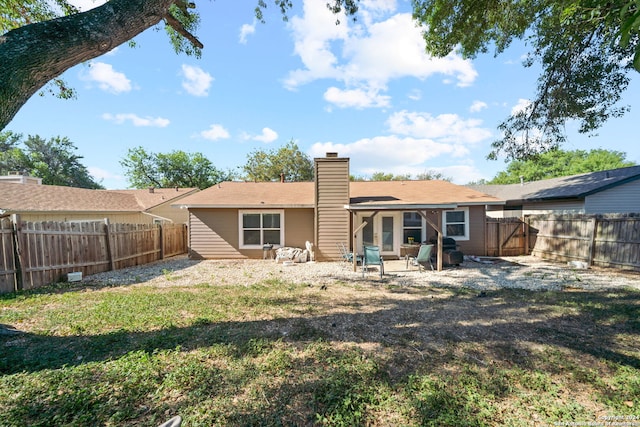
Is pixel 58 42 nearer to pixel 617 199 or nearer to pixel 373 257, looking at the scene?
pixel 373 257

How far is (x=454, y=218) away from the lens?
483 inches

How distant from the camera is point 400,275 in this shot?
877 centimetres

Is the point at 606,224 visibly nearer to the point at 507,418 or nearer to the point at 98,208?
the point at 507,418

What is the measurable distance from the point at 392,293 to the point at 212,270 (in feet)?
20.9

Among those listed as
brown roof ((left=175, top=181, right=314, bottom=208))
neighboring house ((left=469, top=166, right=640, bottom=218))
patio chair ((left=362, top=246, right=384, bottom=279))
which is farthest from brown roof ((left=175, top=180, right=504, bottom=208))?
neighboring house ((left=469, top=166, right=640, bottom=218))

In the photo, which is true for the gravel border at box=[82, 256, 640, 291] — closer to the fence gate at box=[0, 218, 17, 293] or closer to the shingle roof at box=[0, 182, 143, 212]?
the fence gate at box=[0, 218, 17, 293]

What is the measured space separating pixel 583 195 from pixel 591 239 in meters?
4.65

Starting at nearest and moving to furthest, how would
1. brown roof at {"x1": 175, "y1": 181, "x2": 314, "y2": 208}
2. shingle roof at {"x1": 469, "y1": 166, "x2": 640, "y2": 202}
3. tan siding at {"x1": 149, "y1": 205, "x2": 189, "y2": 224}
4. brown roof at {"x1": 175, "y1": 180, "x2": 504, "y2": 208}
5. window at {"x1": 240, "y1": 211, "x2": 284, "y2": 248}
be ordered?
brown roof at {"x1": 175, "y1": 180, "x2": 504, "y2": 208} → brown roof at {"x1": 175, "y1": 181, "x2": 314, "y2": 208} → window at {"x1": 240, "y1": 211, "x2": 284, "y2": 248} → shingle roof at {"x1": 469, "y1": 166, "x2": 640, "y2": 202} → tan siding at {"x1": 149, "y1": 205, "x2": 189, "y2": 224}

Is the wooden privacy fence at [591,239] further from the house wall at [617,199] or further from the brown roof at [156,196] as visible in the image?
the brown roof at [156,196]

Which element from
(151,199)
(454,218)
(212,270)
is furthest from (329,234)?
(151,199)

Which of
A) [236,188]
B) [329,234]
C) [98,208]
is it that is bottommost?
[329,234]

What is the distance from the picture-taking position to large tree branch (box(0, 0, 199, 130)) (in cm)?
245

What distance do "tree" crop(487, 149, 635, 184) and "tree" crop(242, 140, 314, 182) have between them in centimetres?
2804

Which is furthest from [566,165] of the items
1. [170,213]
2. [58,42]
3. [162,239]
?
[58,42]
